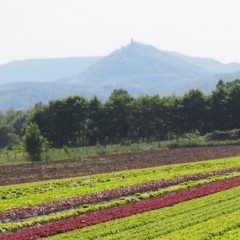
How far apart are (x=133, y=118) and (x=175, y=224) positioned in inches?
3223

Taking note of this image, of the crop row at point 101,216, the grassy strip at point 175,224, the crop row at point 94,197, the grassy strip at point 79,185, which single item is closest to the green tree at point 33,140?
the grassy strip at point 79,185

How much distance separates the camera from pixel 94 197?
34.4 meters

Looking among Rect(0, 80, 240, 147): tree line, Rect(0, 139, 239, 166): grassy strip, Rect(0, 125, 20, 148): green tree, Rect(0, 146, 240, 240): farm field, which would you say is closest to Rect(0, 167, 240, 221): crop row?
Rect(0, 146, 240, 240): farm field

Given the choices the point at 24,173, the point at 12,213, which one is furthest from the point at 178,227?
the point at 24,173

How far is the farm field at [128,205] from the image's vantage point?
22.0 m

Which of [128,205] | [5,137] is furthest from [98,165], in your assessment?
[5,137]

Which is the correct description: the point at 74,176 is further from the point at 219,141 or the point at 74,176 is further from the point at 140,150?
the point at 219,141

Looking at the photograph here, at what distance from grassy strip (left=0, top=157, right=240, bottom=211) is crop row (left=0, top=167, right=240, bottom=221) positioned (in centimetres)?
171

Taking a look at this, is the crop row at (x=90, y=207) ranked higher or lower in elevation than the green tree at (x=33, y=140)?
lower

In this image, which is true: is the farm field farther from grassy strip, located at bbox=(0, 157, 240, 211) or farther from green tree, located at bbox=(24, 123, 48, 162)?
green tree, located at bbox=(24, 123, 48, 162)

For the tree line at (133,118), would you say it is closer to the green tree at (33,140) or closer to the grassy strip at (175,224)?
the green tree at (33,140)

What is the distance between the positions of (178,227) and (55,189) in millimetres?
20556

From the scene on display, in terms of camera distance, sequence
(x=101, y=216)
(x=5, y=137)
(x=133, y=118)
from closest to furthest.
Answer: (x=101, y=216) → (x=133, y=118) → (x=5, y=137)

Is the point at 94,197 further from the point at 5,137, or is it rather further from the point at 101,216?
the point at 5,137
